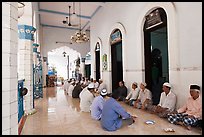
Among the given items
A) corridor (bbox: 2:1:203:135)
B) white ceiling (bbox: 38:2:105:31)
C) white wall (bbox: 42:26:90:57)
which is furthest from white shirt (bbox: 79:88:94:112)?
white wall (bbox: 42:26:90:57)

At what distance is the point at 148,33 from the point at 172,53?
5.44 ft

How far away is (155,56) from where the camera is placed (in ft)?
20.9

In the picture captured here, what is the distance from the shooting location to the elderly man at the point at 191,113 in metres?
3.46

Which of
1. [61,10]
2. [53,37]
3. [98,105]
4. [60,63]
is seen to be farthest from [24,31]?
[60,63]

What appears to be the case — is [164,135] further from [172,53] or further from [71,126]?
[172,53]

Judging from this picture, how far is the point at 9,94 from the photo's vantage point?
2.29m

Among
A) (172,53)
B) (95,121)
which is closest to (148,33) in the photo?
(172,53)

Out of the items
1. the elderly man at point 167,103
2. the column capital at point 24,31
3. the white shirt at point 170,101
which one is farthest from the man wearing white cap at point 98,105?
the column capital at point 24,31

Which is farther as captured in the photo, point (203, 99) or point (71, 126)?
point (71, 126)

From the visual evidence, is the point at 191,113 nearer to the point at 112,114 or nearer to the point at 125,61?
the point at 112,114

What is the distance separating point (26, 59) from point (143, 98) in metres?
3.87

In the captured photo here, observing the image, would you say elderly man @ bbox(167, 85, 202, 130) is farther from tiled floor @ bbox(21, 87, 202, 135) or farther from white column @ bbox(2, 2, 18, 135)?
white column @ bbox(2, 2, 18, 135)

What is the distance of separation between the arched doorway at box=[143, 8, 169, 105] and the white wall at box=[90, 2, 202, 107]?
0.64 feet

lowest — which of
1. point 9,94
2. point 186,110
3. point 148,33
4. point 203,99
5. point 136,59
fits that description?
point 186,110
